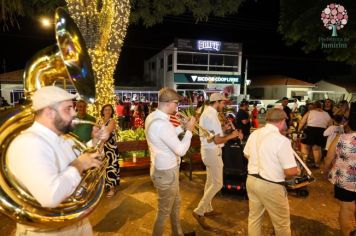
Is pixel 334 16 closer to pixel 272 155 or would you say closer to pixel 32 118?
pixel 272 155

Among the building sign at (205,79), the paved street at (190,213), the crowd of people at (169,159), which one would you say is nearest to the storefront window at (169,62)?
the building sign at (205,79)

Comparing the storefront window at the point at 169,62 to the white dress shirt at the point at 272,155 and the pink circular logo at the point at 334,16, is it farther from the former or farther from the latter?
the white dress shirt at the point at 272,155

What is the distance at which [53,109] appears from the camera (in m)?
2.08

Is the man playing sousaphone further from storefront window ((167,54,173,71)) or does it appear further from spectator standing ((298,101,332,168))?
storefront window ((167,54,173,71))

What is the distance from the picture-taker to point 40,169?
6.11 ft

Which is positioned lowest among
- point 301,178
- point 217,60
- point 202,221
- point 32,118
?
point 202,221

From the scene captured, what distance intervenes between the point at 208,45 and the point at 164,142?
97.2 ft

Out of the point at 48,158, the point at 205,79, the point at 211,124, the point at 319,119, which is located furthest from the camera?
the point at 205,79

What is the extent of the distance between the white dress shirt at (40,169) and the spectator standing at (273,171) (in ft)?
7.01

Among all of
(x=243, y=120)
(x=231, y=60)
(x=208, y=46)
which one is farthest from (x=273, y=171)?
(x=231, y=60)

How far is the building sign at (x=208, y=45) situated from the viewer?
31281 mm

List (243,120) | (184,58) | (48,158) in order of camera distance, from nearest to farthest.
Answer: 1. (48,158)
2. (243,120)
3. (184,58)

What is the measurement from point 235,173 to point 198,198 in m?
0.87

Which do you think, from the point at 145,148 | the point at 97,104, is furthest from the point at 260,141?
the point at 97,104
